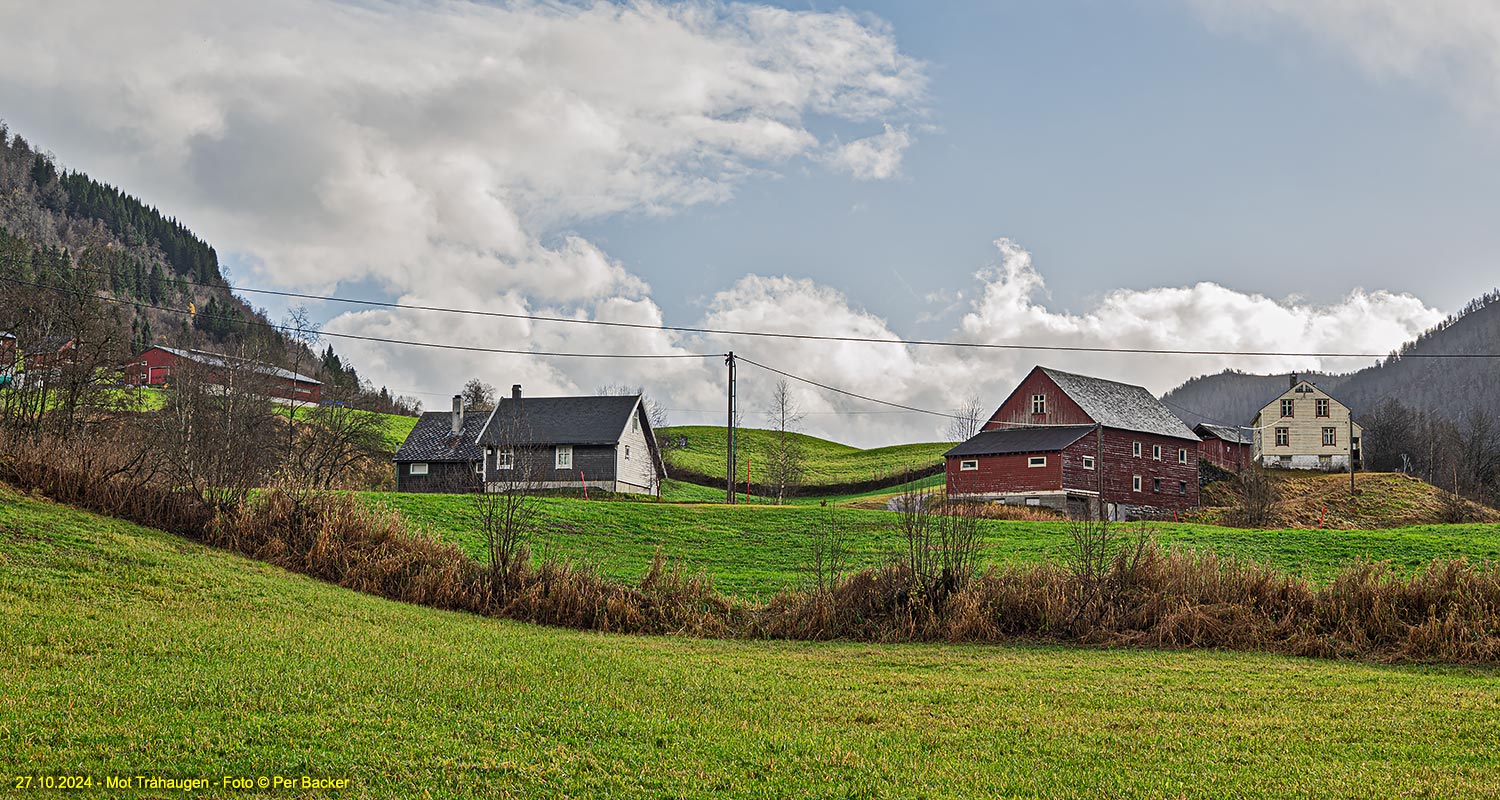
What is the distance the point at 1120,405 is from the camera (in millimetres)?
65562

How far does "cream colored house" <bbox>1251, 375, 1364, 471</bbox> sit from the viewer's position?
77250 millimetres

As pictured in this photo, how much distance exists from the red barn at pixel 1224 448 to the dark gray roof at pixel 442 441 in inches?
1862

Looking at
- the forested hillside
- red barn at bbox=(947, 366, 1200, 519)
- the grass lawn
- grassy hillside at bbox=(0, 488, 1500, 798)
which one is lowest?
grassy hillside at bbox=(0, 488, 1500, 798)

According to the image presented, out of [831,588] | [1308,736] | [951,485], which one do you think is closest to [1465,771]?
[1308,736]

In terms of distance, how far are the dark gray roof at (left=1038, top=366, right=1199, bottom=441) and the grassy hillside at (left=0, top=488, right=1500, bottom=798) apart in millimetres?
48325

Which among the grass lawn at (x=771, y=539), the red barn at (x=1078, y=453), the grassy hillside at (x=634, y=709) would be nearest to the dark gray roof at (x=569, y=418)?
the red barn at (x=1078, y=453)

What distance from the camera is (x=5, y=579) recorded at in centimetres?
1386

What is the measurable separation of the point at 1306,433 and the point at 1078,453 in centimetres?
2905

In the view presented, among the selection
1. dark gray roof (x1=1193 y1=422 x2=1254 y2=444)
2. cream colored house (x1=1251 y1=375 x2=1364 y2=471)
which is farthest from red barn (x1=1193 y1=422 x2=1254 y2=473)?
cream colored house (x1=1251 y1=375 x2=1364 y2=471)

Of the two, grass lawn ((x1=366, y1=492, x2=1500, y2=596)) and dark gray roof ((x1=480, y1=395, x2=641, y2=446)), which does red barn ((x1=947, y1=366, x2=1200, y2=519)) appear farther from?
grass lawn ((x1=366, y1=492, x2=1500, y2=596))

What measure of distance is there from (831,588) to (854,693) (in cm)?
699

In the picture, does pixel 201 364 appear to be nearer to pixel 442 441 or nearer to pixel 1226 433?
pixel 442 441

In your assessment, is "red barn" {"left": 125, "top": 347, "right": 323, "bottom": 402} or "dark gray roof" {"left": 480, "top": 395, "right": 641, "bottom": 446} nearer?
"dark gray roof" {"left": 480, "top": 395, "right": 641, "bottom": 446}

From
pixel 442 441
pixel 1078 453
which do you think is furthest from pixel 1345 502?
pixel 442 441
